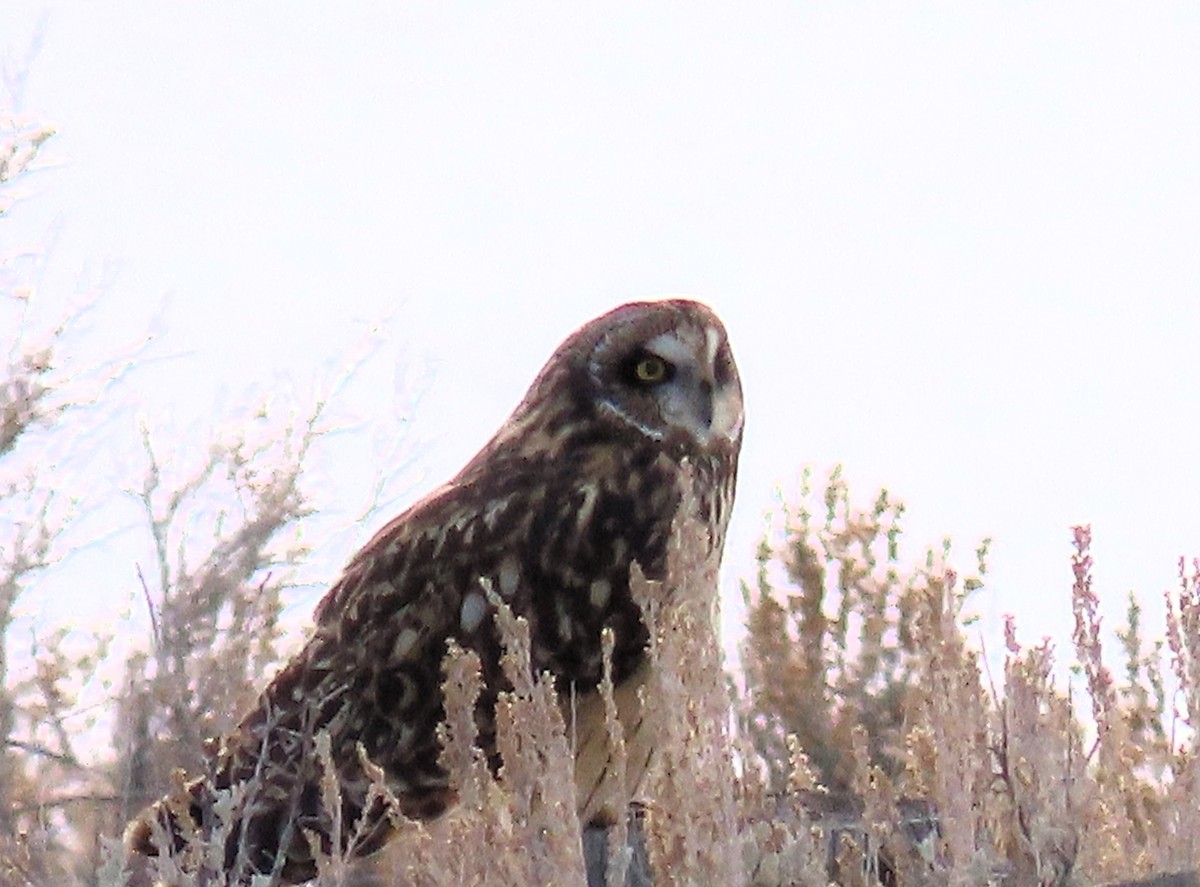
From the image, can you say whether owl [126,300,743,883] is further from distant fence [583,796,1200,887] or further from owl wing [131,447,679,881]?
distant fence [583,796,1200,887]

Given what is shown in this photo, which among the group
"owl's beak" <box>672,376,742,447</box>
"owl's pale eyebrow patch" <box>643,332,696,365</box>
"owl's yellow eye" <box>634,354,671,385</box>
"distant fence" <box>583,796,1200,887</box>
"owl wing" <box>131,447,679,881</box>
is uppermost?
"owl's pale eyebrow patch" <box>643,332,696,365</box>

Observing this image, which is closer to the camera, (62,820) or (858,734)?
(858,734)

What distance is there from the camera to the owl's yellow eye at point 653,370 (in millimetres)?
5859

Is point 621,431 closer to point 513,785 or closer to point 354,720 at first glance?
point 354,720

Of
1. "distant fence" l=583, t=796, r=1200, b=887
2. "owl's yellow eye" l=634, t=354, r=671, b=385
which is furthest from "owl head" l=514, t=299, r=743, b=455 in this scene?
"distant fence" l=583, t=796, r=1200, b=887

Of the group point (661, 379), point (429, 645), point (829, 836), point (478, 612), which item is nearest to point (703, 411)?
point (661, 379)

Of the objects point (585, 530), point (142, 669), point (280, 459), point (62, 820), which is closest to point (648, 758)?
point (585, 530)

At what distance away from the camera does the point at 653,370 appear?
19.2 ft

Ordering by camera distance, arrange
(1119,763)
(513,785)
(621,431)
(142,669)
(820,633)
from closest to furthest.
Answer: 1. (513,785)
2. (1119,763)
3. (621,431)
4. (142,669)
5. (820,633)

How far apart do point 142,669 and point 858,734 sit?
4.50 m

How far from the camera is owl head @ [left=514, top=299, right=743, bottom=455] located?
579cm

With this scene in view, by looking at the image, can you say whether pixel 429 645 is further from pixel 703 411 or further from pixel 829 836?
pixel 829 836

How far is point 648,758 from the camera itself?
548 cm

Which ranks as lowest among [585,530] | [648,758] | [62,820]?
[62,820]
